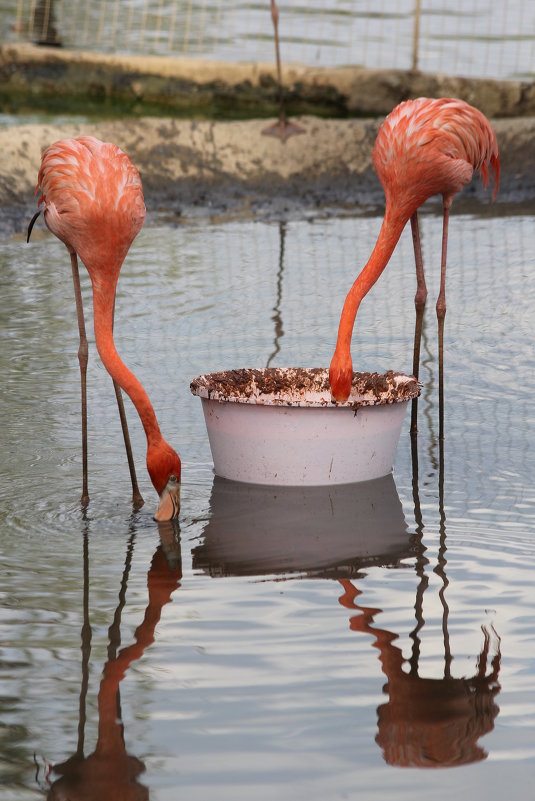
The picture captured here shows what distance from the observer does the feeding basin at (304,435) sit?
5.78 metres

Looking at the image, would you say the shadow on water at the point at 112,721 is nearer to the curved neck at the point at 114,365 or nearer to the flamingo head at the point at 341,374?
the curved neck at the point at 114,365

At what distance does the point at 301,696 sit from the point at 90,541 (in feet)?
5.31

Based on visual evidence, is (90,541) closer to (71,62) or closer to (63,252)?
(63,252)

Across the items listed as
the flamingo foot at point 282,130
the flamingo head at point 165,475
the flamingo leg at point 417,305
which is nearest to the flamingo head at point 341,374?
the flamingo leg at point 417,305

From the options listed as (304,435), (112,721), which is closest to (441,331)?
(304,435)

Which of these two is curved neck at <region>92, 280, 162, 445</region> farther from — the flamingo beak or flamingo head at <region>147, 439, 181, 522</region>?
the flamingo beak

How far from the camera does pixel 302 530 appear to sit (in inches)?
212

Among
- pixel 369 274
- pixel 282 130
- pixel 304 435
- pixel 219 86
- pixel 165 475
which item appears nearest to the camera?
pixel 165 475

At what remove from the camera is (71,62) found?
16.2 meters

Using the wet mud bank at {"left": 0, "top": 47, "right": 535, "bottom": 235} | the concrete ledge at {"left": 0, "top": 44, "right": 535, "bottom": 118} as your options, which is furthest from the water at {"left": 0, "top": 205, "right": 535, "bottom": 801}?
the concrete ledge at {"left": 0, "top": 44, "right": 535, "bottom": 118}

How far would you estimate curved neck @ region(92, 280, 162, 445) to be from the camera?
17.4 feet

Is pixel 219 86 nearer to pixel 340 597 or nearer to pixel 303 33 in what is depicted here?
pixel 303 33

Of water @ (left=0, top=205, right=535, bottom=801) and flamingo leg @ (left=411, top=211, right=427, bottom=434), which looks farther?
flamingo leg @ (left=411, top=211, right=427, bottom=434)

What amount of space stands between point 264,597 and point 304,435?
4.27 ft
